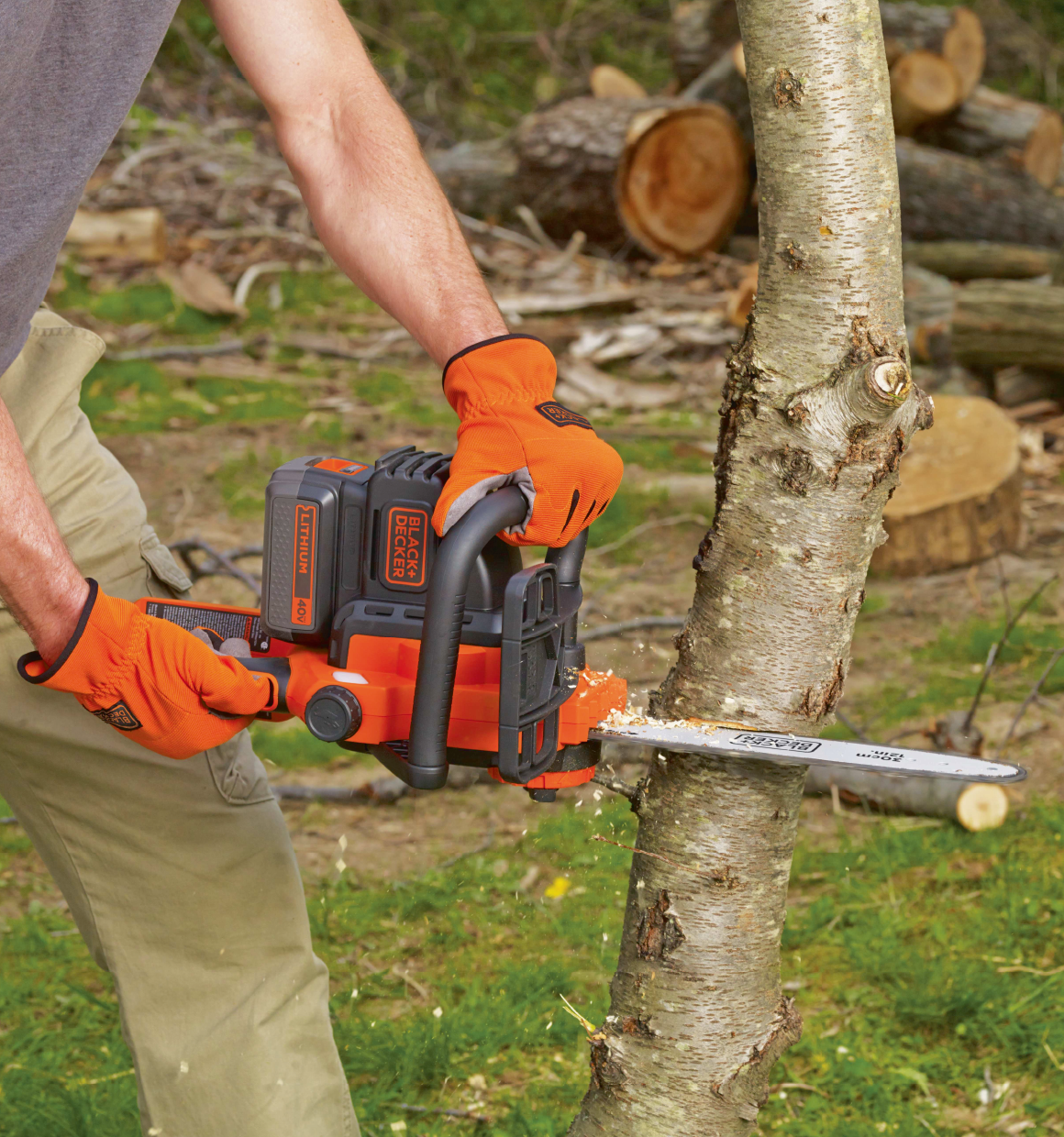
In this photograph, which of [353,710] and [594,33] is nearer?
[353,710]

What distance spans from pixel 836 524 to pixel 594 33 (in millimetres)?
11773

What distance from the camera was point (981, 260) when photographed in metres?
7.79

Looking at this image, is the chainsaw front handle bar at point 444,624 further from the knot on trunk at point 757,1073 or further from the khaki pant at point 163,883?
the knot on trunk at point 757,1073

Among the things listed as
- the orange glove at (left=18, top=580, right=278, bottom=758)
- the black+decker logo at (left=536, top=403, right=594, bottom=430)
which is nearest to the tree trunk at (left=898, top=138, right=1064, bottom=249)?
the black+decker logo at (left=536, top=403, right=594, bottom=430)

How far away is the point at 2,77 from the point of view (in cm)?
157

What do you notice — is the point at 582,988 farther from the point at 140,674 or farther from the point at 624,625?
the point at 140,674

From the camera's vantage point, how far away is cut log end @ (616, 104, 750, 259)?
8.30m

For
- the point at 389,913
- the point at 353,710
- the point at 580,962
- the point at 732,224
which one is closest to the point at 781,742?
the point at 353,710

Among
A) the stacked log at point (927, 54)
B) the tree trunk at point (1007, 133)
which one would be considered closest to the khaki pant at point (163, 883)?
the stacked log at point (927, 54)

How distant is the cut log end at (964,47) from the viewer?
8344mm

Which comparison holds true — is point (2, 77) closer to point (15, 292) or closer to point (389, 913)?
point (15, 292)

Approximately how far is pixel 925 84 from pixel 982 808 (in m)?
6.82

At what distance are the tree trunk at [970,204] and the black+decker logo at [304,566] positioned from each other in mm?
7252

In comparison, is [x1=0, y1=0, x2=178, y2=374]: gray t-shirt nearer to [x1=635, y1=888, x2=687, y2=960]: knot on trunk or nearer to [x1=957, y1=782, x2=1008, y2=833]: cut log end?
[x1=635, y1=888, x2=687, y2=960]: knot on trunk
